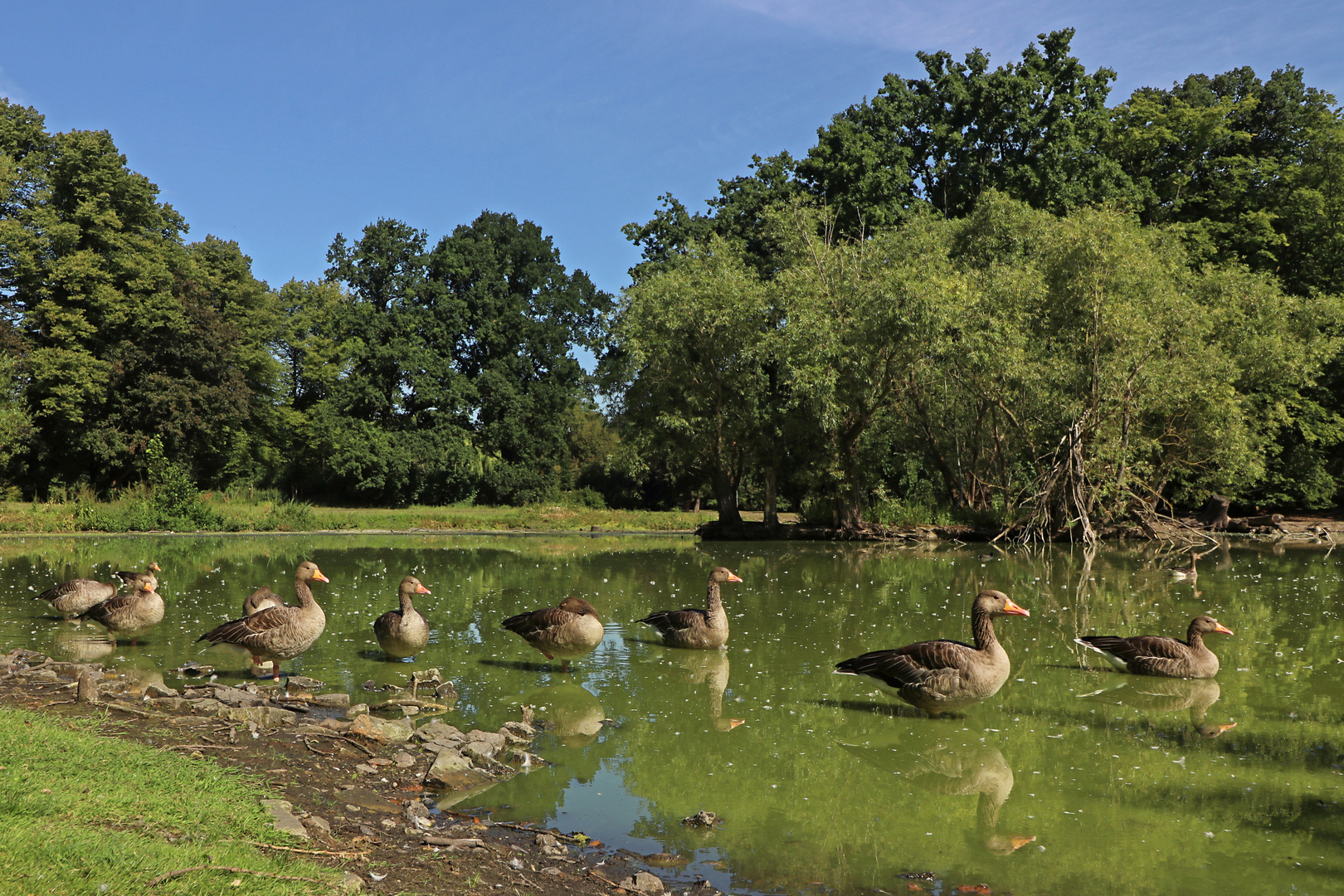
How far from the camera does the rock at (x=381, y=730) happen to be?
27.1 ft

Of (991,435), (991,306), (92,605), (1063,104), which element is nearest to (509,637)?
(92,605)

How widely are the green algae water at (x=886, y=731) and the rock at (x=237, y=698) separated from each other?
1.34 metres

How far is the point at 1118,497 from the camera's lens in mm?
32562

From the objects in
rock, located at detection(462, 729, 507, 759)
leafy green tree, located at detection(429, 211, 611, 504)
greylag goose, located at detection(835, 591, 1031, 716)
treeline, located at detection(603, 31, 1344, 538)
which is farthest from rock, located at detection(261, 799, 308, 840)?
leafy green tree, located at detection(429, 211, 611, 504)

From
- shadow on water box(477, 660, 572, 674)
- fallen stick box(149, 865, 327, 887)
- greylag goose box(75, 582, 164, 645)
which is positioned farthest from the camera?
greylag goose box(75, 582, 164, 645)

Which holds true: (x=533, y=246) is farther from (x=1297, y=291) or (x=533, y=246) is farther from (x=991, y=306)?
(x=1297, y=291)

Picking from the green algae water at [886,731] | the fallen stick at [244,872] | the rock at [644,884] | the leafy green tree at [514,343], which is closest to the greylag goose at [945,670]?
the green algae water at [886,731]

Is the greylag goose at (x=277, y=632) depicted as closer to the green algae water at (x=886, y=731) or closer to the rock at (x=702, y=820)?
the green algae water at (x=886, y=731)

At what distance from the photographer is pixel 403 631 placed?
38.9 feet

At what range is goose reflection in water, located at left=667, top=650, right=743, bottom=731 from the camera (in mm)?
9586

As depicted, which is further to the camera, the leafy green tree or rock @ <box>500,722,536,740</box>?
the leafy green tree

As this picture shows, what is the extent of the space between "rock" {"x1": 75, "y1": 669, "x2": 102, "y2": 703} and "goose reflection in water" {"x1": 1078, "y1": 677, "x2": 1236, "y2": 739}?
36.1 ft

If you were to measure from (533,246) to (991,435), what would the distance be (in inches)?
1576

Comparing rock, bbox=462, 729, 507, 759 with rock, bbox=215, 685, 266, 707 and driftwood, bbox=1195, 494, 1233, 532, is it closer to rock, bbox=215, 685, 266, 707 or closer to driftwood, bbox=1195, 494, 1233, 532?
rock, bbox=215, 685, 266, 707
